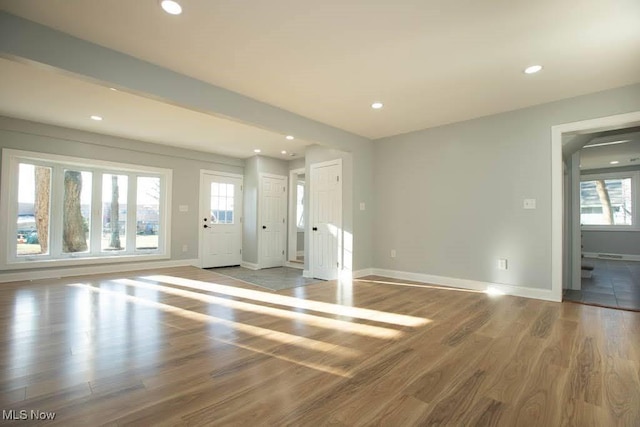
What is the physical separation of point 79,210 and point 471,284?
6.85 m

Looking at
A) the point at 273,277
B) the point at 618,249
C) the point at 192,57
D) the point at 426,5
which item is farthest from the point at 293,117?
the point at 618,249

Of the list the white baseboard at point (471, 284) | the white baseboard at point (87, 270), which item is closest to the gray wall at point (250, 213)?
the white baseboard at point (87, 270)

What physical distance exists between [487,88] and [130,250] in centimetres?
666

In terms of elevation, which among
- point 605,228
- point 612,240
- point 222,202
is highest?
point 222,202

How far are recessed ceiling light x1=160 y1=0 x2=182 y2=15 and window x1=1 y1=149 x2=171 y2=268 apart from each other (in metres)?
4.52

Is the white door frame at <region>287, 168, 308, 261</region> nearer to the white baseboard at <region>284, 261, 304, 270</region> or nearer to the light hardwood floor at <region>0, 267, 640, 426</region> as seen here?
the white baseboard at <region>284, 261, 304, 270</region>

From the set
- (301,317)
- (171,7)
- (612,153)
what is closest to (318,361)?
(301,317)

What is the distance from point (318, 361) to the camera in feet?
6.98

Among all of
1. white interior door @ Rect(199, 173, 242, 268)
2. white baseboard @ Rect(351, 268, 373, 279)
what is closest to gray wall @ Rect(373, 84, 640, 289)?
white baseboard @ Rect(351, 268, 373, 279)

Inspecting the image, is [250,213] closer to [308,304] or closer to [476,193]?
[308,304]

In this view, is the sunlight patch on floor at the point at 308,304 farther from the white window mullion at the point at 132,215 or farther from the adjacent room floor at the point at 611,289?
the adjacent room floor at the point at 611,289

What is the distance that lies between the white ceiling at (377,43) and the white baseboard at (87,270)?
435cm

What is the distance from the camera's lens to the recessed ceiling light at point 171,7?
2087mm

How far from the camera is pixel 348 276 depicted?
5.22 meters
